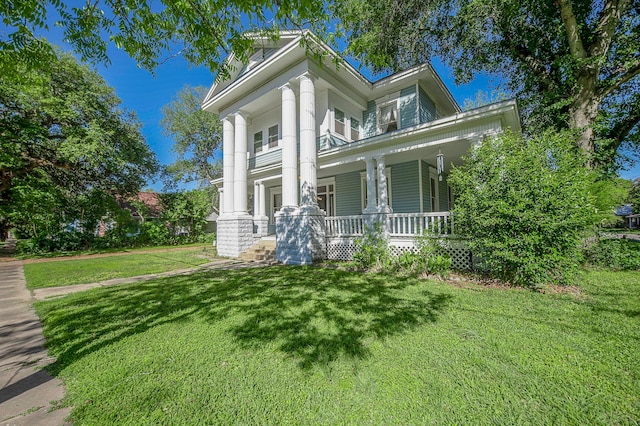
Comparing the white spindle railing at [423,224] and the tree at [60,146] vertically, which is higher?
the tree at [60,146]

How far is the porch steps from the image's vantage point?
9977mm

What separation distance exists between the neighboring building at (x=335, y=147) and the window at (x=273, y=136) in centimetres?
5

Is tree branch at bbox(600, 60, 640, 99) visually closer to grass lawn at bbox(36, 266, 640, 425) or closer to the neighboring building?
the neighboring building

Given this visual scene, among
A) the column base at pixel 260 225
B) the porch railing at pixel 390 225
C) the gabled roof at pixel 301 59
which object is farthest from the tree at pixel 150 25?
the column base at pixel 260 225

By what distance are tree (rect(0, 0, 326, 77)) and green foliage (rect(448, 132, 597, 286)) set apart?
4.76 meters

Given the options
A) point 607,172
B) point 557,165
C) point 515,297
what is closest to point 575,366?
point 515,297

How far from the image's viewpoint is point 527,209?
5078mm

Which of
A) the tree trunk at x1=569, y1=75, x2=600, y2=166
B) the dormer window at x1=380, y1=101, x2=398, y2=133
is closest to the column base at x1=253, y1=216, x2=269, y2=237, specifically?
the dormer window at x1=380, y1=101, x2=398, y2=133

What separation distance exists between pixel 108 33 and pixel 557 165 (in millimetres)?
8829

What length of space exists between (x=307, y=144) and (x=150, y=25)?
5648mm

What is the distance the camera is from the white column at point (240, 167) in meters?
11.4

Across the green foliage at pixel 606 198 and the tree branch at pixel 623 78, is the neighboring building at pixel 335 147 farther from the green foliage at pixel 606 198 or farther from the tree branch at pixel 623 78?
the tree branch at pixel 623 78

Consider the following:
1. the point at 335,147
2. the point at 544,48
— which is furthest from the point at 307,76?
the point at 544,48

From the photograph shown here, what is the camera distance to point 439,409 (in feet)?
6.20
